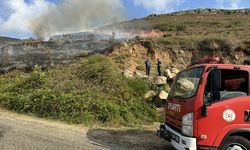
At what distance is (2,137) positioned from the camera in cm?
1041

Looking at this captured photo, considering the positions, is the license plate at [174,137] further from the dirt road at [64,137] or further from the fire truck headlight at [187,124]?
the dirt road at [64,137]

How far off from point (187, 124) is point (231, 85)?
4.22 ft

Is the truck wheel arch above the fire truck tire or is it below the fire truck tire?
above

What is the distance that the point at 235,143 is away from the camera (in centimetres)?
785

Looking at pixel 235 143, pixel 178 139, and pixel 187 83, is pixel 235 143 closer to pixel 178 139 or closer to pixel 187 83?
pixel 178 139

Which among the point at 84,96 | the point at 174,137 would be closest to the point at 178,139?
the point at 174,137

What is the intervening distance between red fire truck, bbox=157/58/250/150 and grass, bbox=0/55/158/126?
248 inches

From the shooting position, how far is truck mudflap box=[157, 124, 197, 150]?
25.2ft

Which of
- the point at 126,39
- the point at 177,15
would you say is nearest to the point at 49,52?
the point at 126,39

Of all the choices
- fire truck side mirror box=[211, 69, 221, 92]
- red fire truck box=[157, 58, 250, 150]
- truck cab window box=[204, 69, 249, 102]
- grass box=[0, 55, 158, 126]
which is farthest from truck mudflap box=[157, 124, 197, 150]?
grass box=[0, 55, 158, 126]

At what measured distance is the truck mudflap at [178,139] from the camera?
25.2 feet

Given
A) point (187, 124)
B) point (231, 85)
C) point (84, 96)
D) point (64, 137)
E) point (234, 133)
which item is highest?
point (231, 85)

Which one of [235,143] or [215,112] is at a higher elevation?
[215,112]

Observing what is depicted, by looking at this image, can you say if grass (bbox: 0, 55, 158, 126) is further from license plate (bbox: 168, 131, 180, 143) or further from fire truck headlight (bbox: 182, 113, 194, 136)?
fire truck headlight (bbox: 182, 113, 194, 136)
